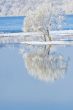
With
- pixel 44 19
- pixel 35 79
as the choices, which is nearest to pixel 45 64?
pixel 35 79

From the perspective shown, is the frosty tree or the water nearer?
the water

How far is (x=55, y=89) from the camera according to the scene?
1917 cm

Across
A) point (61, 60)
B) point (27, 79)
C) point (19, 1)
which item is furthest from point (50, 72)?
point (19, 1)

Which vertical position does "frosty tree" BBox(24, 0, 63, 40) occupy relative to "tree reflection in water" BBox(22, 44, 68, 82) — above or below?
above

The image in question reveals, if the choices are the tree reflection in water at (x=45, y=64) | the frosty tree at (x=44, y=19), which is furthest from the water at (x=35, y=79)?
the frosty tree at (x=44, y=19)

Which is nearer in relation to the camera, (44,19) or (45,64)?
(45,64)

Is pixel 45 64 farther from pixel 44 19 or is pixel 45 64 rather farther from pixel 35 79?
pixel 44 19

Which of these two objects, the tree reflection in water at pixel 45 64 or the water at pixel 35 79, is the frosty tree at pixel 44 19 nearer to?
the water at pixel 35 79

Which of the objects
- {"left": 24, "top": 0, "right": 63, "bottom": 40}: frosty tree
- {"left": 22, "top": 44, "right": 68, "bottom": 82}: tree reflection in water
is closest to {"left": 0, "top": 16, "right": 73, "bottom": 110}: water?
{"left": 22, "top": 44, "right": 68, "bottom": 82}: tree reflection in water

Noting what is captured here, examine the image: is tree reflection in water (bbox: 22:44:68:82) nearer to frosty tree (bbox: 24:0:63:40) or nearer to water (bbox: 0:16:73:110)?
water (bbox: 0:16:73:110)

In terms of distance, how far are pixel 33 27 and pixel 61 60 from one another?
14.3m

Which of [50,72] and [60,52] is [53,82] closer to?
[50,72]

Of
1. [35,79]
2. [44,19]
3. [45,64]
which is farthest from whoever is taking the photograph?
[44,19]

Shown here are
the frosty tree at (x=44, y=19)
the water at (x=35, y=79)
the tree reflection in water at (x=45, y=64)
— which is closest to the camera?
the water at (x=35, y=79)
